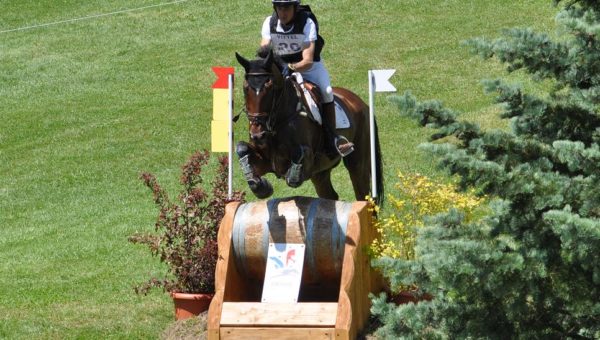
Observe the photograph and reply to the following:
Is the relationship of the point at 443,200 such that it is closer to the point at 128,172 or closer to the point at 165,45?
the point at 128,172

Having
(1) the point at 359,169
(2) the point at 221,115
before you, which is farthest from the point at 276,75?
(2) the point at 221,115

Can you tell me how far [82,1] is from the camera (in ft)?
102

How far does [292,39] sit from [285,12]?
30 cm

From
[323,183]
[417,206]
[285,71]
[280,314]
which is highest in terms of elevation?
[285,71]

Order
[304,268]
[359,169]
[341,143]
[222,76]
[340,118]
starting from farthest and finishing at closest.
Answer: [222,76]
[359,169]
[340,118]
[341,143]
[304,268]

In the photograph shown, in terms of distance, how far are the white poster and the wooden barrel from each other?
0.08 metres

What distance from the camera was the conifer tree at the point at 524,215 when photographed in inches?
202

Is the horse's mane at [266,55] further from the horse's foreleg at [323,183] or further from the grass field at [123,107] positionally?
the horse's foreleg at [323,183]

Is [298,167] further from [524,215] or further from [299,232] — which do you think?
[524,215]

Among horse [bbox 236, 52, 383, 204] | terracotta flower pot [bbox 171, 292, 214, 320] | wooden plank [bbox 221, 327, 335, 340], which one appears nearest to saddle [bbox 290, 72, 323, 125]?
horse [bbox 236, 52, 383, 204]

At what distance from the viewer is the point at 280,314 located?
9539 millimetres

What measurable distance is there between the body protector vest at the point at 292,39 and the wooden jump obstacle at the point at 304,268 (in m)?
1.66

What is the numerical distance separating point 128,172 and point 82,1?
13.0m

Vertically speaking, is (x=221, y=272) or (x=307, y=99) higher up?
(x=307, y=99)
